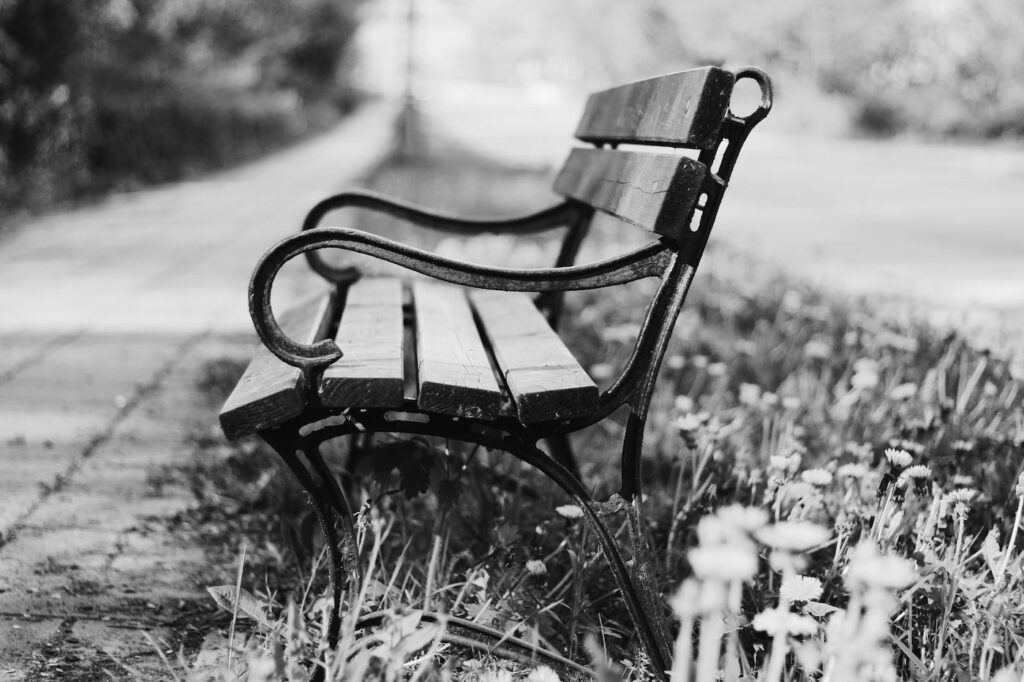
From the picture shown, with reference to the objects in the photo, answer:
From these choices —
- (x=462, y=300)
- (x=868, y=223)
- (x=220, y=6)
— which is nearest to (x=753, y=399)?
(x=462, y=300)

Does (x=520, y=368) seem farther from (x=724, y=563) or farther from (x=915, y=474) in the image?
(x=724, y=563)

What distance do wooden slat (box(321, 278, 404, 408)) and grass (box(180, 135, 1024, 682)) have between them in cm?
18

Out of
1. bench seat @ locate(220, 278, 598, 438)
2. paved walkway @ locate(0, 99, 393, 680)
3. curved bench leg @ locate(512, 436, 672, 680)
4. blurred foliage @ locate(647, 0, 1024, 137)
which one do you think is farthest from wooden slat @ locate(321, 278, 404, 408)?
blurred foliage @ locate(647, 0, 1024, 137)

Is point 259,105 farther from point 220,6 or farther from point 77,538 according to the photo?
point 77,538

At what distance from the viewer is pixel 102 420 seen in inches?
118

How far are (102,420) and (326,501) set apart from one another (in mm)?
1631

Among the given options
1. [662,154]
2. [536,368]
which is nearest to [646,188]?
[662,154]

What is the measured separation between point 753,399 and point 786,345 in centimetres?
104

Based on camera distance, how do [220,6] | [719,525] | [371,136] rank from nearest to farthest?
[719,525]
[220,6]
[371,136]

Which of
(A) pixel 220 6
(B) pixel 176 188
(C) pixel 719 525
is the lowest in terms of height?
(B) pixel 176 188

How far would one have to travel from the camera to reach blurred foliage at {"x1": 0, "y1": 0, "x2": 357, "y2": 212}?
7.67 metres

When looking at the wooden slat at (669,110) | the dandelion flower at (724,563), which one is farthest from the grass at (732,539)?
the wooden slat at (669,110)

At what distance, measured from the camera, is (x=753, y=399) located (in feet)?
8.56

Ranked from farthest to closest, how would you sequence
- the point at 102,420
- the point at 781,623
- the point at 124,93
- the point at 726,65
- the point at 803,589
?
1. the point at 124,93
2. the point at 102,420
3. the point at 726,65
4. the point at 803,589
5. the point at 781,623
